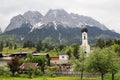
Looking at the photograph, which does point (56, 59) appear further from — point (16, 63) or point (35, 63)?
point (16, 63)

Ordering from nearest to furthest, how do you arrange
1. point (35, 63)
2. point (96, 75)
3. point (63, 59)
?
point (96, 75) → point (35, 63) → point (63, 59)

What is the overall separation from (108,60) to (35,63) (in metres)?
42.7

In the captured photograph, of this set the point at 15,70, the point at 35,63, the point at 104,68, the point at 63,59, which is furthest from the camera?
the point at 63,59

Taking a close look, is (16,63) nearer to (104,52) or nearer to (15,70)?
(15,70)

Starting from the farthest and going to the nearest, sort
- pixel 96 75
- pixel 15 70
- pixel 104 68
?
pixel 15 70 → pixel 96 75 → pixel 104 68

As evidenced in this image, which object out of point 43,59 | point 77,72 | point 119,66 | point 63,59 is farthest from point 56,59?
point 119,66

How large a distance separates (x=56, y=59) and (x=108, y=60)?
335 feet

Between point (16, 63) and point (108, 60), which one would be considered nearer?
point (108, 60)

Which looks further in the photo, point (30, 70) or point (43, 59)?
point (43, 59)

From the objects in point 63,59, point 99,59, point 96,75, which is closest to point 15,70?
point 96,75

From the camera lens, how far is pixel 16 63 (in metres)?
102

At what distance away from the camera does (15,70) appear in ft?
334

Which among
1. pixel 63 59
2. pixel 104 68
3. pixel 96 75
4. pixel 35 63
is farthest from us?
pixel 63 59

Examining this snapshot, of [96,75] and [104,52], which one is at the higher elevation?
[104,52]
